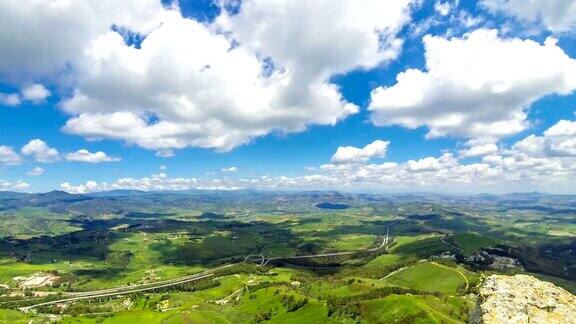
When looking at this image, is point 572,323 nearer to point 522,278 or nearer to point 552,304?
point 552,304

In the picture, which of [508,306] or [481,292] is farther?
[481,292]

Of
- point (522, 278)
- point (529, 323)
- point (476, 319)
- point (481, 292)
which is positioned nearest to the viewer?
point (529, 323)

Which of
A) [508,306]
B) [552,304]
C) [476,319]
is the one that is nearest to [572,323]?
[552,304]

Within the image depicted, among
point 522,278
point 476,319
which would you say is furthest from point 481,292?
point 522,278

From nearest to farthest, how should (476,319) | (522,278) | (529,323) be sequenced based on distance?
(529,323) < (476,319) < (522,278)

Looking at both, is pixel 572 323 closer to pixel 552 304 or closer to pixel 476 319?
pixel 552 304

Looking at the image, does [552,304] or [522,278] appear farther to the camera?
[522,278]
